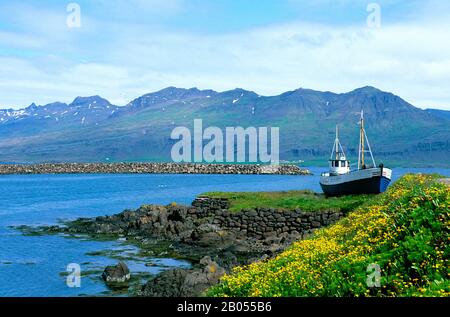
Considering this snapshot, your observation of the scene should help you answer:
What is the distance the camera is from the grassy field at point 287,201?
46.7m

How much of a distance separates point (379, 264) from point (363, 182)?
4695cm

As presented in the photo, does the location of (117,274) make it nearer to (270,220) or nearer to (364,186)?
(270,220)

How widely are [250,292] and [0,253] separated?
37791mm

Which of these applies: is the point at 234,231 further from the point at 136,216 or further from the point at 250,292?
the point at 250,292

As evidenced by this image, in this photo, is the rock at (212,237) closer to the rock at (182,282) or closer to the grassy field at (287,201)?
the grassy field at (287,201)

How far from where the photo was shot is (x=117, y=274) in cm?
3231

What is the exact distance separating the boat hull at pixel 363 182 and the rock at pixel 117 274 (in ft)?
112

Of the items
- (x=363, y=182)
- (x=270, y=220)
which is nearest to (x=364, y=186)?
(x=363, y=182)

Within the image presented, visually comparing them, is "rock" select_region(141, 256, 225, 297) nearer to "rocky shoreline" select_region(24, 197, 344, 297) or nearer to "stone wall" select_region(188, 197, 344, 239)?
"rocky shoreline" select_region(24, 197, 344, 297)

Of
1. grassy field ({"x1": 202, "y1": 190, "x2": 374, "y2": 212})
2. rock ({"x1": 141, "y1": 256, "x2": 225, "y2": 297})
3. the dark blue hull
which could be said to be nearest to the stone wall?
grassy field ({"x1": 202, "y1": 190, "x2": 374, "y2": 212})

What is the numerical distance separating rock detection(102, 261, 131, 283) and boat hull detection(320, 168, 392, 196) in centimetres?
3408

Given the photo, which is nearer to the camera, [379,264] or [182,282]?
[379,264]

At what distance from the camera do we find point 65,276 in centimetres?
3597
